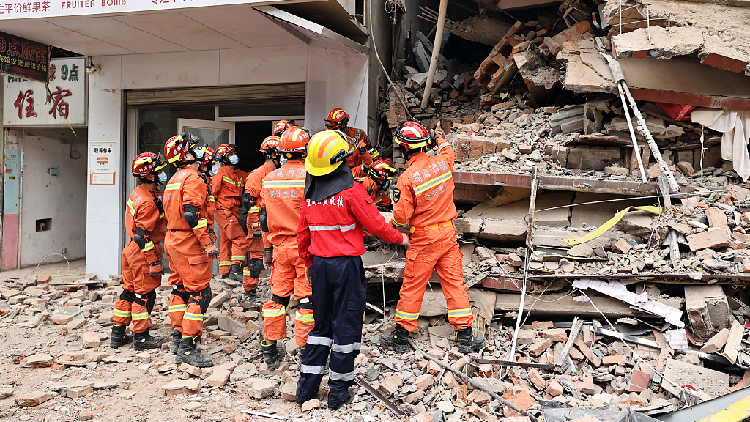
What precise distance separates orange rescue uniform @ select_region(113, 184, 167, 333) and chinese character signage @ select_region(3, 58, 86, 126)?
15.6ft

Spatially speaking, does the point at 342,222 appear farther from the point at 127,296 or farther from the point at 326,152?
the point at 127,296

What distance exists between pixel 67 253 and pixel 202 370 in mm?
7677

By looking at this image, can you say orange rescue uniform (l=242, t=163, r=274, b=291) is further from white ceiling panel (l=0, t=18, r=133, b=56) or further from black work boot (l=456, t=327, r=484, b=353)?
white ceiling panel (l=0, t=18, r=133, b=56)

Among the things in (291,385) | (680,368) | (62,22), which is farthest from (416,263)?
(62,22)

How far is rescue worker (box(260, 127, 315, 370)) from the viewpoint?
440 centimetres

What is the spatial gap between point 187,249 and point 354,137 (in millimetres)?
3271

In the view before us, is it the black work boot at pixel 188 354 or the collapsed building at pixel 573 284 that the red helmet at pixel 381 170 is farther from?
the black work boot at pixel 188 354

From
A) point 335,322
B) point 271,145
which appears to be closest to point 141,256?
point 271,145

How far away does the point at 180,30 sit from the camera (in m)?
6.91

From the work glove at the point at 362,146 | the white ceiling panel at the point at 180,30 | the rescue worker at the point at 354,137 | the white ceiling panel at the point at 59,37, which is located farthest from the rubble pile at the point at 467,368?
the white ceiling panel at the point at 59,37

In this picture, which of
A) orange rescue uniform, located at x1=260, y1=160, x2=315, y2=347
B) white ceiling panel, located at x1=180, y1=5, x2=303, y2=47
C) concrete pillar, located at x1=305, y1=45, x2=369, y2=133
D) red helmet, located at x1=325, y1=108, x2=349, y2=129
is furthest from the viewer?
concrete pillar, located at x1=305, y1=45, x2=369, y2=133

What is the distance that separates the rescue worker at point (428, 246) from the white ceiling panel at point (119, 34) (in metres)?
4.78

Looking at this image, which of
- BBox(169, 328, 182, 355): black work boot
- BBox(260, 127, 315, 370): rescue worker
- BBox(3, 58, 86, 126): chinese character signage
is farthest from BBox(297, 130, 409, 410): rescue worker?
BBox(3, 58, 86, 126): chinese character signage

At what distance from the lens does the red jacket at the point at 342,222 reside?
145 inches
